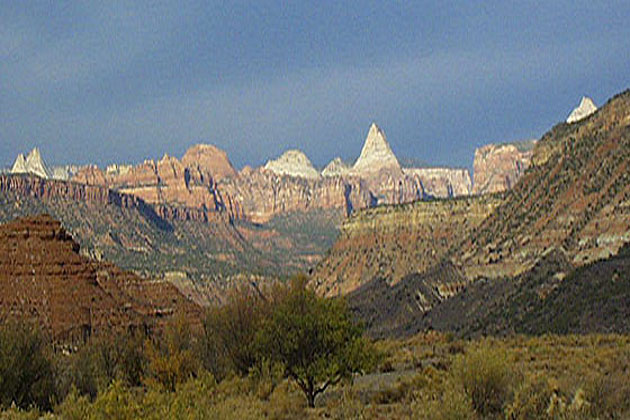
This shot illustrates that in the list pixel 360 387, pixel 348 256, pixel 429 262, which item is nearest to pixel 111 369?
pixel 360 387

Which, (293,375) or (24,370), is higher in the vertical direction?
(24,370)

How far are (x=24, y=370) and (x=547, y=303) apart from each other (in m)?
47.3

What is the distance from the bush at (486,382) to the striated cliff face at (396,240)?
359 feet

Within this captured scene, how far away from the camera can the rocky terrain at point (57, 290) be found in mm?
73312

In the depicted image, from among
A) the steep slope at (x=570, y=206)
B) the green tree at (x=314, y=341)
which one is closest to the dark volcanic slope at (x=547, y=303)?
the steep slope at (x=570, y=206)

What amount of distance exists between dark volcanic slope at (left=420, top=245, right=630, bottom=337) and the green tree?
2954 cm

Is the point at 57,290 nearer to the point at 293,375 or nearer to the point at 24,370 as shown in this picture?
the point at 24,370

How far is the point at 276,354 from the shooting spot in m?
29.1

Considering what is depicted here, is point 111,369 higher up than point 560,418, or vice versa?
point 111,369

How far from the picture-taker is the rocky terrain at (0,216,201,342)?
73.3 metres

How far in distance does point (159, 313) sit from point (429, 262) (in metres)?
58.5

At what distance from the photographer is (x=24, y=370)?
28688 mm

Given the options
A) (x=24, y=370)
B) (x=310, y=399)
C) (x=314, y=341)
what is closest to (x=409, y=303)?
(x=314, y=341)

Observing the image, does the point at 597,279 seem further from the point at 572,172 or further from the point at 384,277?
the point at 384,277
